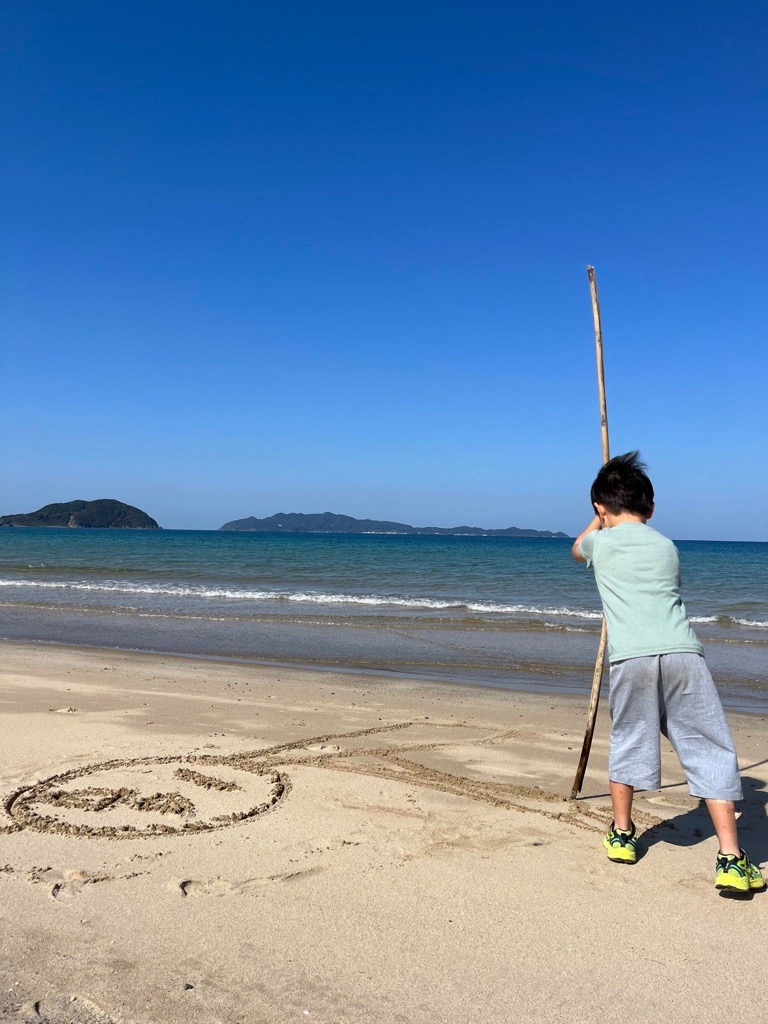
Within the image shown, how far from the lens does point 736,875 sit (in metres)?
3.16

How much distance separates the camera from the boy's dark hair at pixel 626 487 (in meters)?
3.67

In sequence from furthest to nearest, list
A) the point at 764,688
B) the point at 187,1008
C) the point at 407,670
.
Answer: the point at 407,670, the point at 764,688, the point at 187,1008

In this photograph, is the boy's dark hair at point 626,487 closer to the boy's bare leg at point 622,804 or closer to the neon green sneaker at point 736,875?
the boy's bare leg at point 622,804

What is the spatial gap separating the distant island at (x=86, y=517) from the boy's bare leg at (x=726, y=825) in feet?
515

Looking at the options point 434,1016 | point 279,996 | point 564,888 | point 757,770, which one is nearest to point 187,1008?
point 279,996

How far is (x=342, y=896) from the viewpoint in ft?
10.3

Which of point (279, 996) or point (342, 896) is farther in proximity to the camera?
point (342, 896)

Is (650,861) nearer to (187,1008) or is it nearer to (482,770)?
(482,770)

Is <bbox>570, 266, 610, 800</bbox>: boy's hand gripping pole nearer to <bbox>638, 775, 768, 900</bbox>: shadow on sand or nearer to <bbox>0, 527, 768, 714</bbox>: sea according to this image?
<bbox>638, 775, 768, 900</bbox>: shadow on sand

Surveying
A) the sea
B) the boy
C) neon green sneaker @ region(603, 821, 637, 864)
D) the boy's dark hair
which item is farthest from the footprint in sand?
the sea

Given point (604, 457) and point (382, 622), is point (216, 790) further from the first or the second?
point (382, 622)

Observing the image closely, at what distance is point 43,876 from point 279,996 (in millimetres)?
1431

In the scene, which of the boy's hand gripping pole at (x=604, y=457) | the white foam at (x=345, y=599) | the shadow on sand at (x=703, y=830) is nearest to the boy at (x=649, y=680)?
the shadow on sand at (x=703, y=830)

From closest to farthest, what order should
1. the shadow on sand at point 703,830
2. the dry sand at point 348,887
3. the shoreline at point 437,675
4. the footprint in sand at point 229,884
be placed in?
the dry sand at point 348,887 → the footprint in sand at point 229,884 → the shadow on sand at point 703,830 → the shoreline at point 437,675
